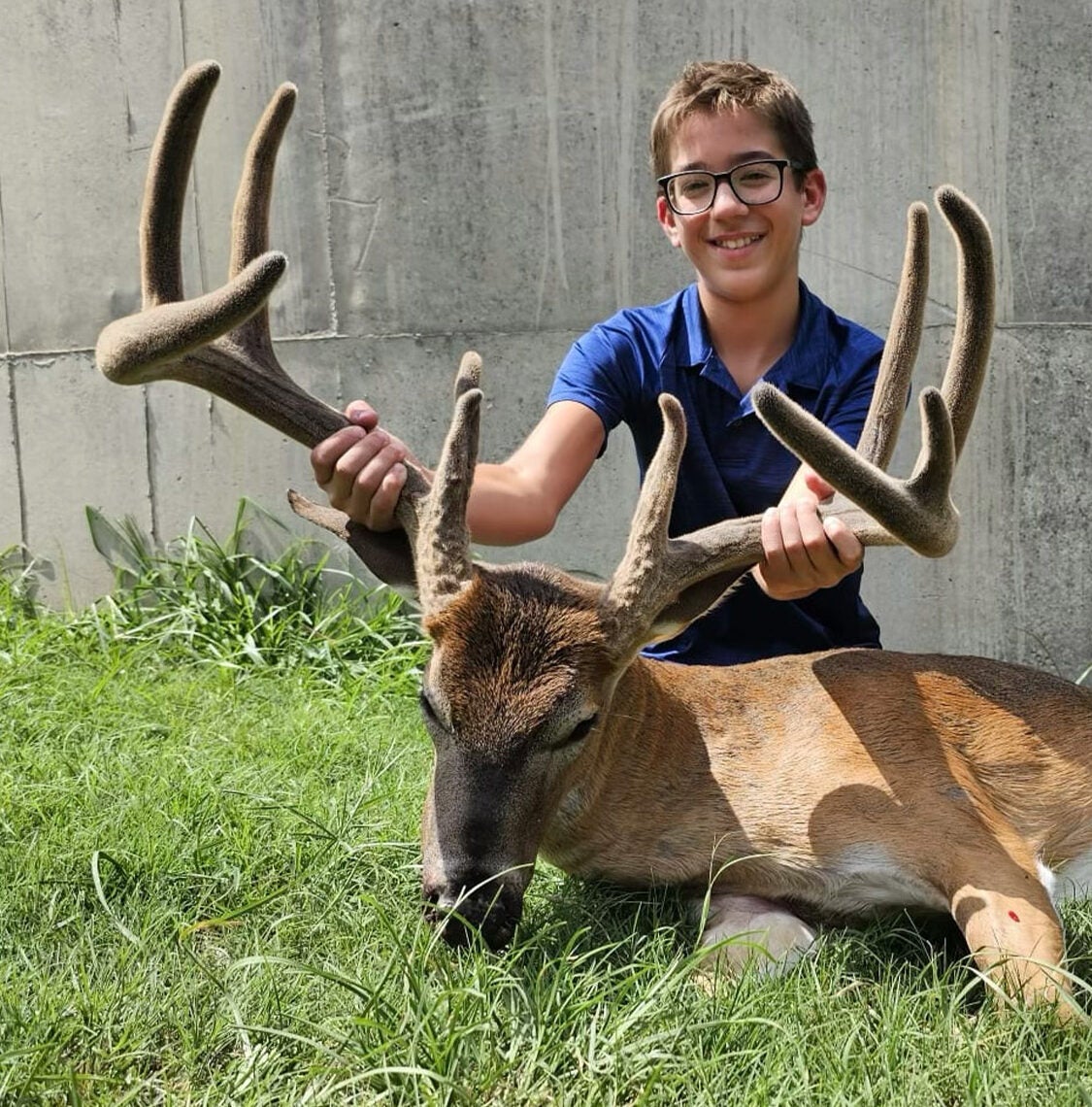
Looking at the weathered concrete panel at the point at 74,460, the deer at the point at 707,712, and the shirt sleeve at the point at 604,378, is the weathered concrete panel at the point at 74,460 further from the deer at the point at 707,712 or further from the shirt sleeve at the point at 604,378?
the deer at the point at 707,712

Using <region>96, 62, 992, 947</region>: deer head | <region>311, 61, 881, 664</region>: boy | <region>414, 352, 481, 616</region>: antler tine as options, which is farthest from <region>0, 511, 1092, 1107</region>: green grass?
<region>311, 61, 881, 664</region>: boy

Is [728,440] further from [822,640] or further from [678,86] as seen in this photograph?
[678,86]

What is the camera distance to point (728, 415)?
12.8 ft

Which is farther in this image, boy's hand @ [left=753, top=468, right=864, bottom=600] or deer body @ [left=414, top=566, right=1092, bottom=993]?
boy's hand @ [left=753, top=468, right=864, bottom=600]

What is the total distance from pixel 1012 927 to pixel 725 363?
191 centimetres

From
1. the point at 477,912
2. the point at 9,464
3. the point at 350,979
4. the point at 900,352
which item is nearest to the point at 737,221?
the point at 900,352

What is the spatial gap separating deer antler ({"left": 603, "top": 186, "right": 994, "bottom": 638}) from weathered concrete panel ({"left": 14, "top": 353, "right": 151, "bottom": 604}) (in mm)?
3634

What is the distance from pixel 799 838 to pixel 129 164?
4489 millimetres

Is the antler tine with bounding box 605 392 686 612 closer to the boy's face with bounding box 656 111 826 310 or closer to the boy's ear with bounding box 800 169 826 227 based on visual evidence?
the boy's face with bounding box 656 111 826 310

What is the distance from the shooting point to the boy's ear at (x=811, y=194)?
3893 mm

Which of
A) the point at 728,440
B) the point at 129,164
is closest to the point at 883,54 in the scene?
the point at 728,440

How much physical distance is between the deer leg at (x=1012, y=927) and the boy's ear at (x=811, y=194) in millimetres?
1995

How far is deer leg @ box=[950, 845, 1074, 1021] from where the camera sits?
2.49 m

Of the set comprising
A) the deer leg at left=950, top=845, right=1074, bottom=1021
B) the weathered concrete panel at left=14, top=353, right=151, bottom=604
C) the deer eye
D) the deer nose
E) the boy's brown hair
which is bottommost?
the deer leg at left=950, top=845, right=1074, bottom=1021
